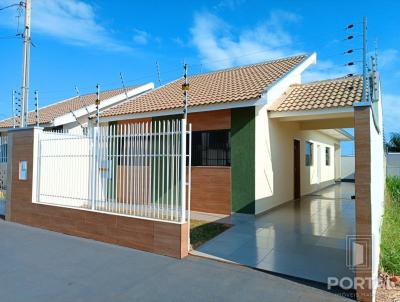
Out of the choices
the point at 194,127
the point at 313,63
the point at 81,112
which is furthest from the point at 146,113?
the point at 313,63

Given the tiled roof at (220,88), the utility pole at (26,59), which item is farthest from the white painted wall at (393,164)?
the utility pole at (26,59)

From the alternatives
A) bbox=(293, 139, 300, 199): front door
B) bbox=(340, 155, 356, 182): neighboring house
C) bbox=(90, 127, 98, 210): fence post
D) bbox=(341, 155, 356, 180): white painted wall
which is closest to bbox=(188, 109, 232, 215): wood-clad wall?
bbox=(90, 127, 98, 210): fence post

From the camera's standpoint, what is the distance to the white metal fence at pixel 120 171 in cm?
600

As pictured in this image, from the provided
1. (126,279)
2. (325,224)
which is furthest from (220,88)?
(126,279)

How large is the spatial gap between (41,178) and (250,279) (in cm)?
634

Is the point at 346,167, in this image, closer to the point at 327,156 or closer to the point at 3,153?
the point at 327,156

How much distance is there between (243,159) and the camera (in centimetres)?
943

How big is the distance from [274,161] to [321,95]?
2608mm

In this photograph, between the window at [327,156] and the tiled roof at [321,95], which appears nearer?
the tiled roof at [321,95]

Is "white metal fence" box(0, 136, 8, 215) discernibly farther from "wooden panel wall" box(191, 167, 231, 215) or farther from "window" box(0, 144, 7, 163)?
"wooden panel wall" box(191, 167, 231, 215)

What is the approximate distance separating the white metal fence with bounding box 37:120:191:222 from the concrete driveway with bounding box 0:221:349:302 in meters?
0.99

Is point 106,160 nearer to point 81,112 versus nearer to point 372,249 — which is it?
point 372,249

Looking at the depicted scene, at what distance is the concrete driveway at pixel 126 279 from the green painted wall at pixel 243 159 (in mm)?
4080

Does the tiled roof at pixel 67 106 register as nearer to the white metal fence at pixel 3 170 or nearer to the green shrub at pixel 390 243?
the white metal fence at pixel 3 170
